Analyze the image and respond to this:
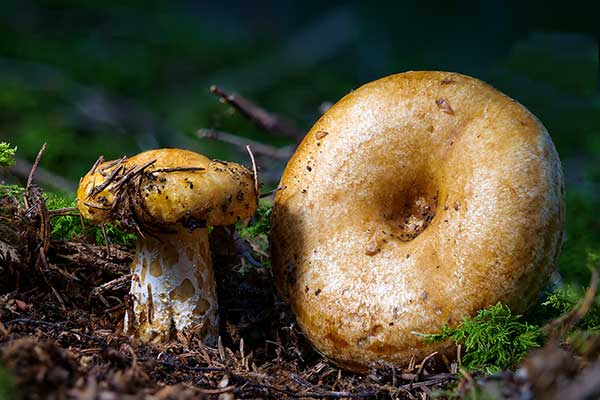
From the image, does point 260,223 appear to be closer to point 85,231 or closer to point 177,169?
point 85,231

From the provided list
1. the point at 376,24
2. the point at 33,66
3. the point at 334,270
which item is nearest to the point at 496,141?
the point at 334,270

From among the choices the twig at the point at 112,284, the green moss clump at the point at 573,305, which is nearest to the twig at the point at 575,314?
the green moss clump at the point at 573,305

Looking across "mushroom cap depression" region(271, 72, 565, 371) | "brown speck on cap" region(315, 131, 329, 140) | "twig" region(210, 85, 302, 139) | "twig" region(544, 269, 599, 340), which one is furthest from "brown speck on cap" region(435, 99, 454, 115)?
"twig" region(210, 85, 302, 139)

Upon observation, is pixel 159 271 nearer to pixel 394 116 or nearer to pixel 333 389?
pixel 333 389

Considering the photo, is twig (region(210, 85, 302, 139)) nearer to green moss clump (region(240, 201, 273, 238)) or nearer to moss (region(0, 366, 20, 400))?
green moss clump (region(240, 201, 273, 238))

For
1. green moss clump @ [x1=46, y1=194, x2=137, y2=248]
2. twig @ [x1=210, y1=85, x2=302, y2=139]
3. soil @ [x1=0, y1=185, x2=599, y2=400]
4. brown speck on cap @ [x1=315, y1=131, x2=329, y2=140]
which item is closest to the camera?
soil @ [x1=0, y1=185, x2=599, y2=400]
